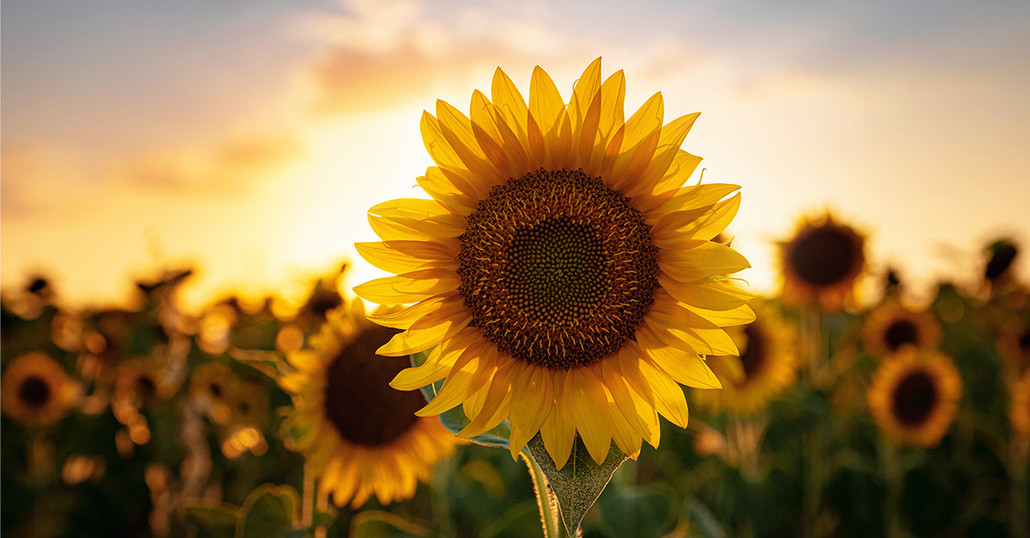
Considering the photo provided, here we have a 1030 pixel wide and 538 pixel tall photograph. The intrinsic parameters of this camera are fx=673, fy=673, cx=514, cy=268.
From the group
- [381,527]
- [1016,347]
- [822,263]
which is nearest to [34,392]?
[381,527]

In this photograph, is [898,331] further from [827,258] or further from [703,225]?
[703,225]

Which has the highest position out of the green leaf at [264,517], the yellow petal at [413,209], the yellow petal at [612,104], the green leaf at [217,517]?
the yellow petal at [612,104]

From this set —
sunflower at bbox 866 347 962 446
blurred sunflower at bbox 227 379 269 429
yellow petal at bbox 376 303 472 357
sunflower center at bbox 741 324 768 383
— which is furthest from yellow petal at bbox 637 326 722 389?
sunflower at bbox 866 347 962 446

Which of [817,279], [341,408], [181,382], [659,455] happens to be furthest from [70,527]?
[817,279]

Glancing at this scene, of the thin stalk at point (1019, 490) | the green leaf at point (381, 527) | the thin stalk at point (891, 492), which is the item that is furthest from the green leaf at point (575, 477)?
the thin stalk at point (1019, 490)

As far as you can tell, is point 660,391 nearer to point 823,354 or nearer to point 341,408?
point 341,408

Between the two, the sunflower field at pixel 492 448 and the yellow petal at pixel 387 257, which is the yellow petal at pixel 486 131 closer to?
the yellow petal at pixel 387 257
